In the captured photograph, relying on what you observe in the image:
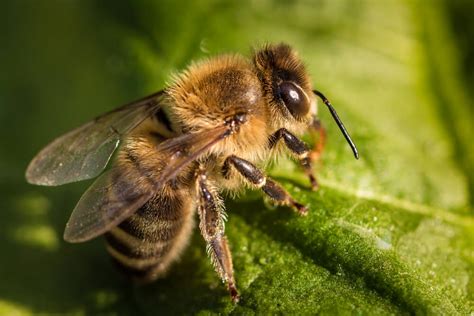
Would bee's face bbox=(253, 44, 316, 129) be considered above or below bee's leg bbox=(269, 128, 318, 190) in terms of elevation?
above

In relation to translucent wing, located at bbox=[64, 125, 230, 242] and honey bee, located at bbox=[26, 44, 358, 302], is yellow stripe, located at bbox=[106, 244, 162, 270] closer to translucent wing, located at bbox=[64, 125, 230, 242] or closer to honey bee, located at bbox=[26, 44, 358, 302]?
honey bee, located at bbox=[26, 44, 358, 302]

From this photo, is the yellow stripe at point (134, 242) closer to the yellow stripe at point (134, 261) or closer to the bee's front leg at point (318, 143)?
the yellow stripe at point (134, 261)

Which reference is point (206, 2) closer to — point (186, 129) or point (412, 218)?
point (186, 129)

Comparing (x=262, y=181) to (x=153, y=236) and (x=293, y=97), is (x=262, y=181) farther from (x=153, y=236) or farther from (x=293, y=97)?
(x=153, y=236)

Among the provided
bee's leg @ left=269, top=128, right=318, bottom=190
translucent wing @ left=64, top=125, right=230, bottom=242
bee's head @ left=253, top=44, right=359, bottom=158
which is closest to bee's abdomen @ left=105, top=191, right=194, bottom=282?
translucent wing @ left=64, top=125, right=230, bottom=242

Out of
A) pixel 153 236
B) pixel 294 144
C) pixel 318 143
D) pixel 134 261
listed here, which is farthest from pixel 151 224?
pixel 318 143

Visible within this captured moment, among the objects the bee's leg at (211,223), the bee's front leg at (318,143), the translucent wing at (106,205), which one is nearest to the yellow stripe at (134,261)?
the bee's leg at (211,223)

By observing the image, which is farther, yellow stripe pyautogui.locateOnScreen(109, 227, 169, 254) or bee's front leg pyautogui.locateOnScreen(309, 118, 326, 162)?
bee's front leg pyautogui.locateOnScreen(309, 118, 326, 162)
